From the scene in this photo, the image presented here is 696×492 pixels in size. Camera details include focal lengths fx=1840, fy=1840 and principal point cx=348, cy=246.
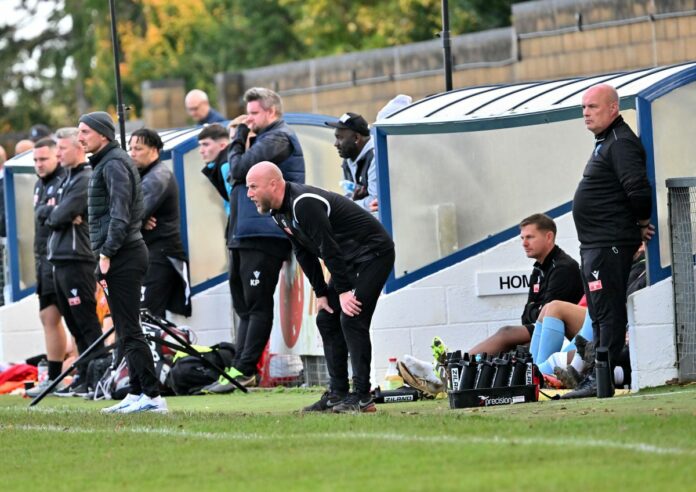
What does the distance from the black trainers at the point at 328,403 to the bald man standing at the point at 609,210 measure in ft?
6.28

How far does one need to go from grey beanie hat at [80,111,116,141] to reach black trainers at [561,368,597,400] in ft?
12.8

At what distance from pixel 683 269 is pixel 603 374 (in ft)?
4.12

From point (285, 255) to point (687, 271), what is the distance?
4203 mm

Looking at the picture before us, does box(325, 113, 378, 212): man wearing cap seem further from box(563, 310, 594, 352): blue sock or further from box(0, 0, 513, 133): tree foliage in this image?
box(0, 0, 513, 133): tree foliage

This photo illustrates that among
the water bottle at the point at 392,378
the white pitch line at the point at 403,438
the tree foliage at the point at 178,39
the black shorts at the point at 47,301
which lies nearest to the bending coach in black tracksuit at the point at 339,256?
the white pitch line at the point at 403,438

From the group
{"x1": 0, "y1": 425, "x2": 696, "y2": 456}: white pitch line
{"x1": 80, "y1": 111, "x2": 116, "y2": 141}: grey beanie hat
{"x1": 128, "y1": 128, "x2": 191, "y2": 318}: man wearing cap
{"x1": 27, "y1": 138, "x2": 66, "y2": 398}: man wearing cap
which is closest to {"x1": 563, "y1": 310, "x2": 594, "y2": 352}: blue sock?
{"x1": 0, "y1": 425, "x2": 696, "y2": 456}: white pitch line

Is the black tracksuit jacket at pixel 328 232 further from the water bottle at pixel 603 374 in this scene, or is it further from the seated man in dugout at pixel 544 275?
the seated man in dugout at pixel 544 275

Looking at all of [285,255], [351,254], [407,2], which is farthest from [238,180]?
[407,2]

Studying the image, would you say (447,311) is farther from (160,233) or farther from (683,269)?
(160,233)

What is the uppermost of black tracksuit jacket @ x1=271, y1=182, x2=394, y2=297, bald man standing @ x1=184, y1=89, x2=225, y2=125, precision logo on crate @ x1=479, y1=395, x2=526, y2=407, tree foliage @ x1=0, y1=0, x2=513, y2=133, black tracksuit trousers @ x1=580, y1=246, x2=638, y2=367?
tree foliage @ x1=0, y1=0, x2=513, y2=133

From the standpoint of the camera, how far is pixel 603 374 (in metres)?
12.8

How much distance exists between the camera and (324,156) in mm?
18734

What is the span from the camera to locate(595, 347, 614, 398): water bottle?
42.1ft

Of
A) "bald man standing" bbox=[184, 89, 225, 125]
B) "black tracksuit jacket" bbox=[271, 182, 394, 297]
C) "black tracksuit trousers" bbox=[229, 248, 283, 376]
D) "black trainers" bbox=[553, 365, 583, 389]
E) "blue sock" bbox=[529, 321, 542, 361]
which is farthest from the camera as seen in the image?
→ "bald man standing" bbox=[184, 89, 225, 125]
